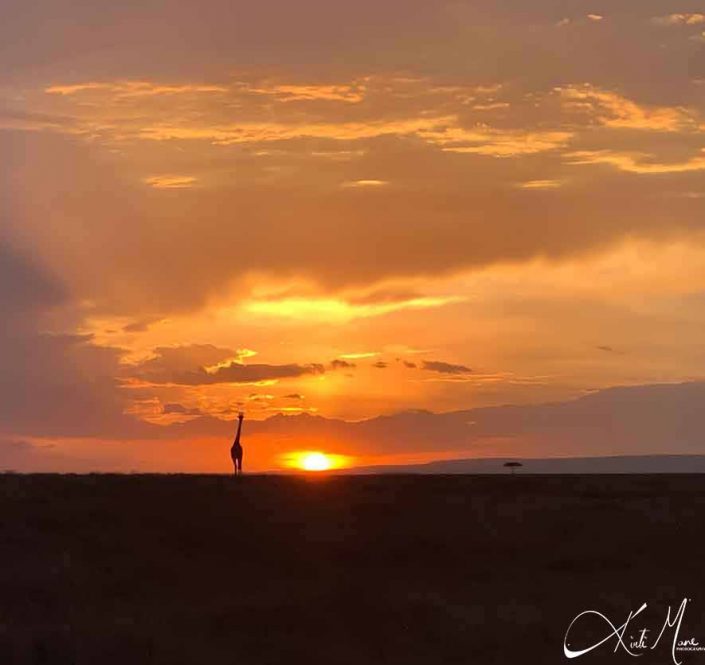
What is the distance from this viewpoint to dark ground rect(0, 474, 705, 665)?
28062 millimetres

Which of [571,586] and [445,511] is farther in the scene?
[445,511]

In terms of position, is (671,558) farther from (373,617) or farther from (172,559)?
(172,559)

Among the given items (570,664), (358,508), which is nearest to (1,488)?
(358,508)

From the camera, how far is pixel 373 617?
29.9 metres

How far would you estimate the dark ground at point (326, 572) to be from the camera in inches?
1105

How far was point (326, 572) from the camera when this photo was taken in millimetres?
34406

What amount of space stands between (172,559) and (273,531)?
164 inches

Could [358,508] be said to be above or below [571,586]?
above

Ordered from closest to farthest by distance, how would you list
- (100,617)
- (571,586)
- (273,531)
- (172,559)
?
1. (100,617)
2. (571,586)
3. (172,559)
4. (273,531)

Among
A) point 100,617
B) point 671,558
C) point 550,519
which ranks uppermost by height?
point 550,519
